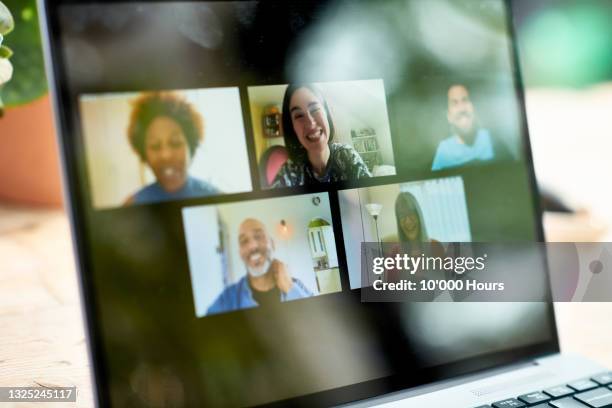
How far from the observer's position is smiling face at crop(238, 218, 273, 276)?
353 mm

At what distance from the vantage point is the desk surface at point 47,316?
1.26 ft

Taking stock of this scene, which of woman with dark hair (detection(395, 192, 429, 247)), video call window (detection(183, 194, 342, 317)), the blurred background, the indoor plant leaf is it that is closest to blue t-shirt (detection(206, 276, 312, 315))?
video call window (detection(183, 194, 342, 317))

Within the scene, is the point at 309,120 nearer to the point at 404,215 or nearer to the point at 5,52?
the point at 404,215

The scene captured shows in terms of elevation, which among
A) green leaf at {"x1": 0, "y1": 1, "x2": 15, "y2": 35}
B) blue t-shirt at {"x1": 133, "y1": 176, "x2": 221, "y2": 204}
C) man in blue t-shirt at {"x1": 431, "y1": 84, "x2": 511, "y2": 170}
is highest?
green leaf at {"x1": 0, "y1": 1, "x2": 15, "y2": 35}

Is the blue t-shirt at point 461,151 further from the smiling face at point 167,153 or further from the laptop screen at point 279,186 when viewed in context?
the smiling face at point 167,153

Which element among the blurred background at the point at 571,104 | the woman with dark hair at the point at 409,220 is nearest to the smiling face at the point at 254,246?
the woman with dark hair at the point at 409,220

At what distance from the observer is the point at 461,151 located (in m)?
0.43

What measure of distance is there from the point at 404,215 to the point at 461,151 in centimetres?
8

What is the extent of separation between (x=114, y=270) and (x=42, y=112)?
0.34m

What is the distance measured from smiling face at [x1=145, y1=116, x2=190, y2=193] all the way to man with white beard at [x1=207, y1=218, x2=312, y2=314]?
0.17 ft

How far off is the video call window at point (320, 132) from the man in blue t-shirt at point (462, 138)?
51 mm

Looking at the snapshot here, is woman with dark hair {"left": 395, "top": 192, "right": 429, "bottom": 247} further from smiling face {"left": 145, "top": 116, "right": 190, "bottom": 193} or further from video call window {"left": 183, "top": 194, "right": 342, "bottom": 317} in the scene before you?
smiling face {"left": 145, "top": 116, "right": 190, "bottom": 193}

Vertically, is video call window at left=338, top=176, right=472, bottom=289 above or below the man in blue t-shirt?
below

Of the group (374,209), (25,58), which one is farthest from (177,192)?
(25,58)
